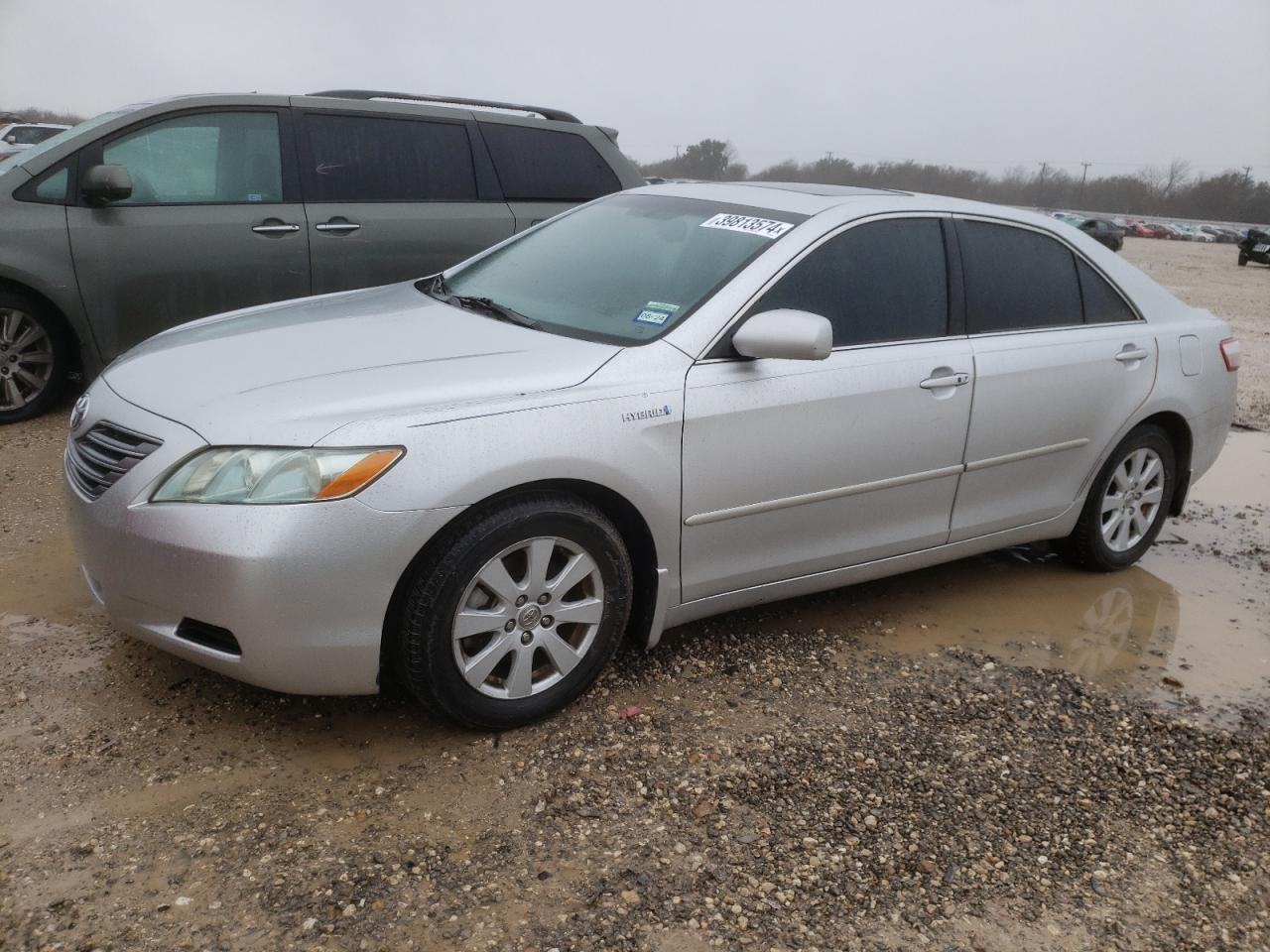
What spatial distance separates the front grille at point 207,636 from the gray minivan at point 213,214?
3.69 m

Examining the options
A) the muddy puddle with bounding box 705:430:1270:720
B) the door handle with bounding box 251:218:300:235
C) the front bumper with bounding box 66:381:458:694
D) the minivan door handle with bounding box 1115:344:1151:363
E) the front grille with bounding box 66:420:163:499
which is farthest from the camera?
the door handle with bounding box 251:218:300:235

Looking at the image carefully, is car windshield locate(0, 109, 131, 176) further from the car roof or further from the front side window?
the car roof

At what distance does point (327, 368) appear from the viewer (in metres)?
3.08

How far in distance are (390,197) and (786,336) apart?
13.5ft

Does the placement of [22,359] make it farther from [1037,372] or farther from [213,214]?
[1037,372]

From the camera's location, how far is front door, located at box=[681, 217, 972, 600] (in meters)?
3.35

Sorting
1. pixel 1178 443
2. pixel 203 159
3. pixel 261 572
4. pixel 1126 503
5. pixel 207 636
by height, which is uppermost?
pixel 203 159

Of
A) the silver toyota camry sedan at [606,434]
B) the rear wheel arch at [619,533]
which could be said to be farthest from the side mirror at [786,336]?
the rear wheel arch at [619,533]

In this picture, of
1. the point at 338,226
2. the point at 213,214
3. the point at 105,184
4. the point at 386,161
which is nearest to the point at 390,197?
the point at 386,161

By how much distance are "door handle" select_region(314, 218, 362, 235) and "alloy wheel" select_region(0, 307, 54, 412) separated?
159cm

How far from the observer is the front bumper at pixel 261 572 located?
269 centimetres

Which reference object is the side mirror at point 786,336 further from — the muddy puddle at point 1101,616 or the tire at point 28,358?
the tire at point 28,358

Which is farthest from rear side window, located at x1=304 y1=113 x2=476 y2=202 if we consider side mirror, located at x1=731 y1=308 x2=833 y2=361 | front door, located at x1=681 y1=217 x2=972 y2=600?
side mirror, located at x1=731 y1=308 x2=833 y2=361

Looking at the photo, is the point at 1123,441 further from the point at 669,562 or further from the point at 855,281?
the point at 669,562
